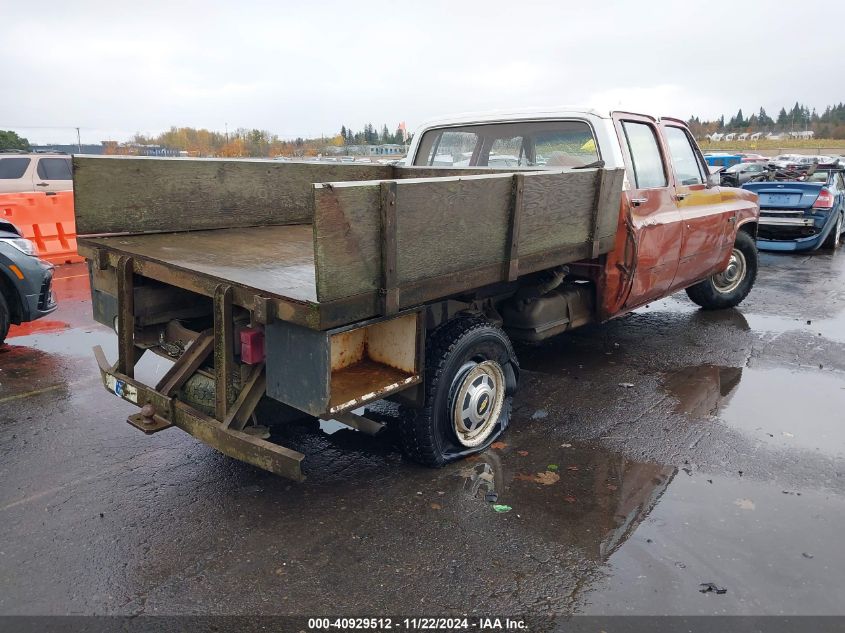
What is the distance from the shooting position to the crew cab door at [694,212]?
6.27 meters

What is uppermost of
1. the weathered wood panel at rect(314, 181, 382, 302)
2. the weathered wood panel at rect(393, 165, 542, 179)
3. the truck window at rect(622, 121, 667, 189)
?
the truck window at rect(622, 121, 667, 189)

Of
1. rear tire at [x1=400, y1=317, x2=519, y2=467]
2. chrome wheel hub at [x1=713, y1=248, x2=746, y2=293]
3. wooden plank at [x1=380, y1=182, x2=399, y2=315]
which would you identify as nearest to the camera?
wooden plank at [x1=380, y1=182, x2=399, y2=315]

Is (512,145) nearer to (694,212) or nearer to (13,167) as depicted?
(694,212)

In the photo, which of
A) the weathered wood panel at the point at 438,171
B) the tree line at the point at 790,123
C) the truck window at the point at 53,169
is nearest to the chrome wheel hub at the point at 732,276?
the weathered wood panel at the point at 438,171

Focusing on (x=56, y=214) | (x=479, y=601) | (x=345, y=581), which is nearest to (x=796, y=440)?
(x=479, y=601)

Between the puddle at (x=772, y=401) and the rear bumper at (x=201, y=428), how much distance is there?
3.32 metres

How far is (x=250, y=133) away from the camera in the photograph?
60500mm

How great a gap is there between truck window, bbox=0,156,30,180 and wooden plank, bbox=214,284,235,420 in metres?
13.0

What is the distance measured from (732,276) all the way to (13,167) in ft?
45.0

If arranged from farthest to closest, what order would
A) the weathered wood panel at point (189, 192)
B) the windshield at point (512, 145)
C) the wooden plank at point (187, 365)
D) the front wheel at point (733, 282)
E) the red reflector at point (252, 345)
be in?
the front wheel at point (733, 282), the windshield at point (512, 145), the weathered wood panel at point (189, 192), the wooden plank at point (187, 365), the red reflector at point (252, 345)

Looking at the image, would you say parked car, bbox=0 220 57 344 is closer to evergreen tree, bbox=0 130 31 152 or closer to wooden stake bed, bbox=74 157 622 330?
wooden stake bed, bbox=74 157 622 330

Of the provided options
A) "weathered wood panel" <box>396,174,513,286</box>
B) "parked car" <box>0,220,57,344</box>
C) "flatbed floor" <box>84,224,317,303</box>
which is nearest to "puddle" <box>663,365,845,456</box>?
"weathered wood panel" <box>396,174,513,286</box>

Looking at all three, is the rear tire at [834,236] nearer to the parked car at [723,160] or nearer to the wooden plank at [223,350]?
the wooden plank at [223,350]

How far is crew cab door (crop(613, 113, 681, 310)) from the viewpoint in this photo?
547cm
